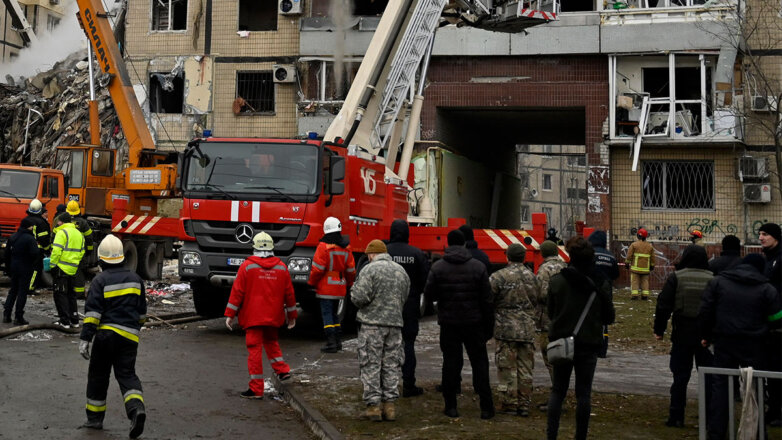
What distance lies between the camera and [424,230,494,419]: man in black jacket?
328 inches

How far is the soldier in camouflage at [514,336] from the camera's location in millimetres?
8500

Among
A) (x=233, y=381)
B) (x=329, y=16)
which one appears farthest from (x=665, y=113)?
(x=233, y=381)

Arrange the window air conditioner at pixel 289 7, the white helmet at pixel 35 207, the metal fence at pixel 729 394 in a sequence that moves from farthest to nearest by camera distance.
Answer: the window air conditioner at pixel 289 7
the white helmet at pixel 35 207
the metal fence at pixel 729 394

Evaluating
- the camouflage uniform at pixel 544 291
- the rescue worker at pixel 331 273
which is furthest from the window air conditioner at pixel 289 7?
the camouflage uniform at pixel 544 291

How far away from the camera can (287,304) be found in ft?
30.4

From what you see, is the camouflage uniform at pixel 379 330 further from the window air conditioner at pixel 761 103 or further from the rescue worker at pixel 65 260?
the window air conditioner at pixel 761 103

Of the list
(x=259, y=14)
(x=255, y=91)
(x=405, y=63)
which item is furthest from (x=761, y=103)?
(x=259, y=14)

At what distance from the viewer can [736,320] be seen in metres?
7.20

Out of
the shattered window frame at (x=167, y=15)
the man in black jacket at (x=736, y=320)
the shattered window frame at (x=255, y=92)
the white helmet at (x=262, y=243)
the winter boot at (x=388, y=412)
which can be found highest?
the shattered window frame at (x=167, y=15)

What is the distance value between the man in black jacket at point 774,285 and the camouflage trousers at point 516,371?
84.3 inches

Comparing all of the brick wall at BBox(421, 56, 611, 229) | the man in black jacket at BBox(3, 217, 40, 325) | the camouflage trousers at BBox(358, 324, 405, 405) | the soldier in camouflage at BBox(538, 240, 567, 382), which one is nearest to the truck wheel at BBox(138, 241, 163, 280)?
the brick wall at BBox(421, 56, 611, 229)

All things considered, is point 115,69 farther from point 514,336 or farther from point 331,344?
point 514,336

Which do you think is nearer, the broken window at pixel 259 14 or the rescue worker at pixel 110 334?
the rescue worker at pixel 110 334

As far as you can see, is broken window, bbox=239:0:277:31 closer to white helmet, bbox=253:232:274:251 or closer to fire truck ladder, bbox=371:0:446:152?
fire truck ladder, bbox=371:0:446:152
